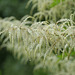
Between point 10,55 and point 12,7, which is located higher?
point 12,7

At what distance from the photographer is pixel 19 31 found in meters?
0.74

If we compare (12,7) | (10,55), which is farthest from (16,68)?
(12,7)

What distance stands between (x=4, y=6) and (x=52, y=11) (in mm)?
1934

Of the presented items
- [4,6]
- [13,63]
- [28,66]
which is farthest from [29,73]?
[4,6]

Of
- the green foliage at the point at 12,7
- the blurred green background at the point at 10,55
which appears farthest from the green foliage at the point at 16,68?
the green foliage at the point at 12,7

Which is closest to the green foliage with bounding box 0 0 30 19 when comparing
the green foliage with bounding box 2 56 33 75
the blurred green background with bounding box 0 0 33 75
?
the blurred green background with bounding box 0 0 33 75

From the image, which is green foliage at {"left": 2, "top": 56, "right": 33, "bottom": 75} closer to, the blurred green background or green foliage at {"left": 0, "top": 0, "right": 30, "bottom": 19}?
the blurred green background

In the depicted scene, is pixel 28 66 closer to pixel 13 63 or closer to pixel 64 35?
pixel 13 63

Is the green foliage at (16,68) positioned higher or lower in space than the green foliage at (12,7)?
lower

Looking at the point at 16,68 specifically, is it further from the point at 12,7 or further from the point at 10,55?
the point at 12,7

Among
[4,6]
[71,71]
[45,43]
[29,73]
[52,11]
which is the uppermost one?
[4,6]

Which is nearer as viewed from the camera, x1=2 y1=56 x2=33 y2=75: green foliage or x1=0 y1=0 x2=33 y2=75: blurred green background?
x1=0 y1=0 x2=33 y2=75: blurred green background

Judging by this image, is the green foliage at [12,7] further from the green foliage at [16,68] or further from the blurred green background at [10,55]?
the green foliage at [16,68]

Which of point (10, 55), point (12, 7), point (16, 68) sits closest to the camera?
point (12, 7)
